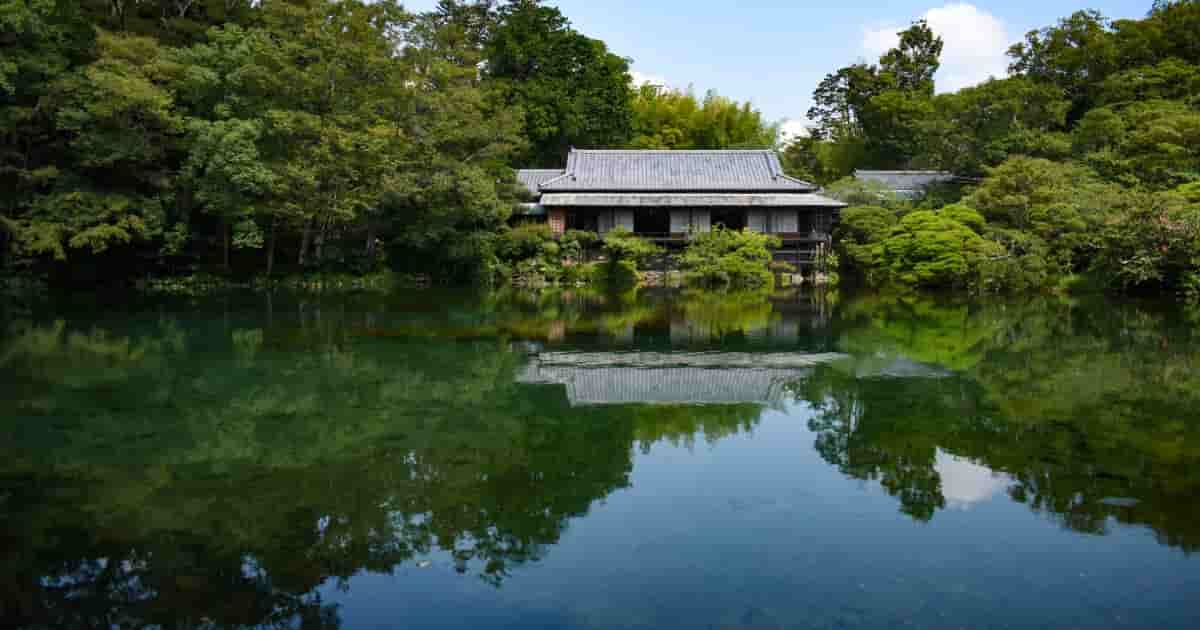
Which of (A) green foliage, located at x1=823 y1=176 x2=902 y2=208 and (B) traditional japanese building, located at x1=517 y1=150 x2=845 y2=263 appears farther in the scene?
(A) green foliage, located at x1=823 y1=176 x2=902 y2=208

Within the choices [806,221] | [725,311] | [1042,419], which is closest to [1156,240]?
[806,221]

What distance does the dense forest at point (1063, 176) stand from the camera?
20141 mm

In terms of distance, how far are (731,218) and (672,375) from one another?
1841 centimetres

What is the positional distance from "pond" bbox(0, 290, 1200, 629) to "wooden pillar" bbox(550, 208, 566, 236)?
1499 cm

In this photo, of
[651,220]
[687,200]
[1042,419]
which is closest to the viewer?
[1042,419]

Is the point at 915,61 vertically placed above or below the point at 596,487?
above

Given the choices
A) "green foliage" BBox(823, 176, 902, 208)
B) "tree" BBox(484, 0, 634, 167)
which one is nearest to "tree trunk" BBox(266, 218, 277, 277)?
"tree" BBox(484, 0, 634, 167)

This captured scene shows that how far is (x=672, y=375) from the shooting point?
9.72 meters

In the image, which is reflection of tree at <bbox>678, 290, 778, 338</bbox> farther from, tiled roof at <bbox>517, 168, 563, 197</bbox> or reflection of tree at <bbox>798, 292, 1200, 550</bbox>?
tiled roof at <bbox>517, 168, 563, 197</bbox>

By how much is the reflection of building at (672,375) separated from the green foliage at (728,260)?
12.8m

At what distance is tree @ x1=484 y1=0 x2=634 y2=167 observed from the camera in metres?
33.8

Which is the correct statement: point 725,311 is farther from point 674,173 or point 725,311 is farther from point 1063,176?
point 1063,176

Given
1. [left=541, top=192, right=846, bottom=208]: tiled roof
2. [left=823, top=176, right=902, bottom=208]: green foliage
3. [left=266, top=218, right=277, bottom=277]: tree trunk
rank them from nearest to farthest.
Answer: [left=266, top=218, right=277, bottom=277]: tree trunk → [left=541, top=192, right=846, bottom=208]: tiled roof → [left=823, top=176, right=902, bottom=208]: green foliage

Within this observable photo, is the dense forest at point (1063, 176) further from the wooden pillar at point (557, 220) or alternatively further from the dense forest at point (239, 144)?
the dense forest at point (239, 144)
